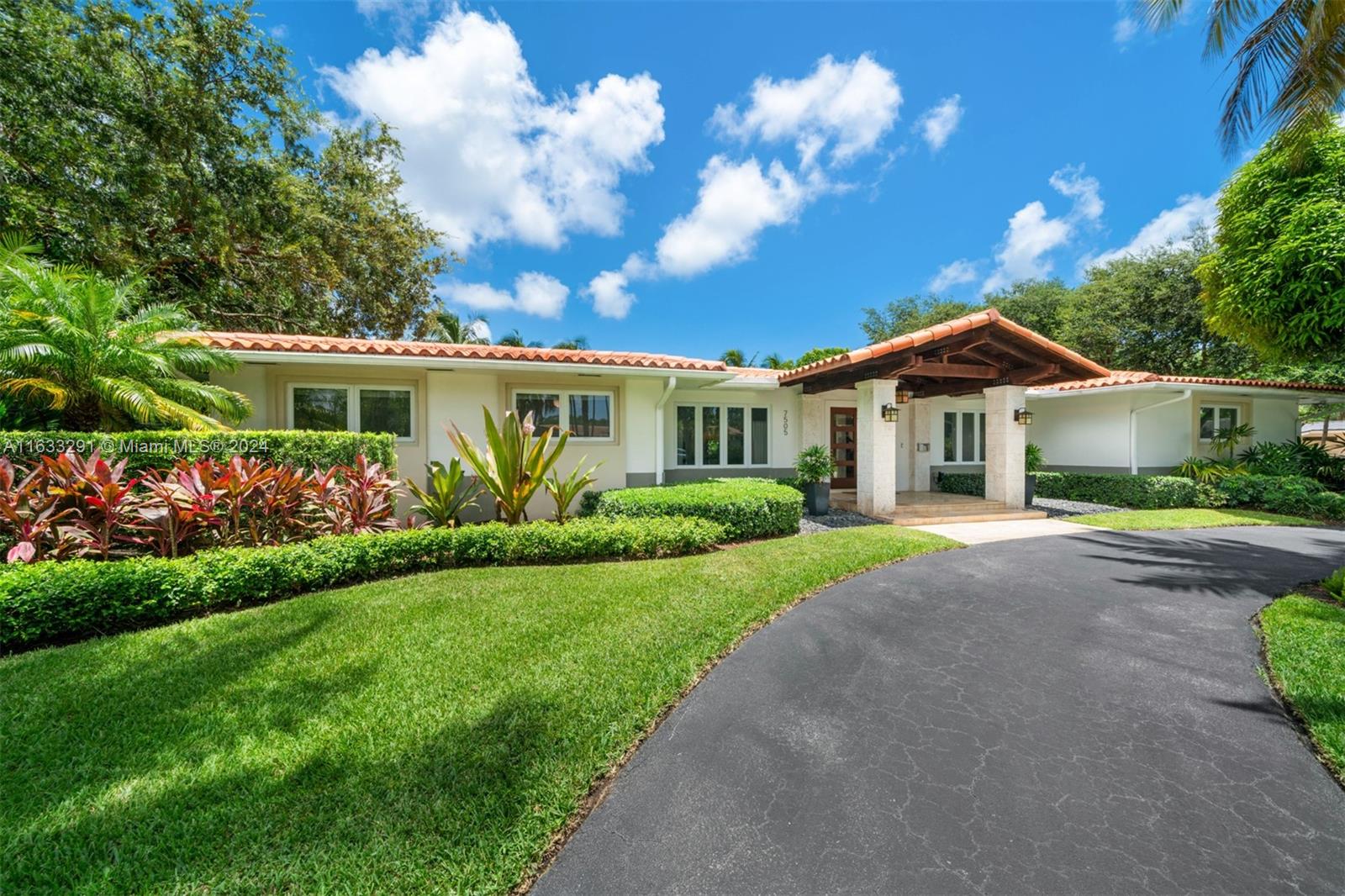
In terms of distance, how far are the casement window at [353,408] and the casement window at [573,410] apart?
2.23 metres

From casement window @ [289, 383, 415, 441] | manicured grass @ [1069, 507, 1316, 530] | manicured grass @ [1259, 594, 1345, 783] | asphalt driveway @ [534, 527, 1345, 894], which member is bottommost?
asphalt driveway @ [534, 527, 1345, 894]

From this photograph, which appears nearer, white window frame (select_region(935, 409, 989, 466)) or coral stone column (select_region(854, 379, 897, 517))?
coral stone column (select_region(854, 379, 897, 517))

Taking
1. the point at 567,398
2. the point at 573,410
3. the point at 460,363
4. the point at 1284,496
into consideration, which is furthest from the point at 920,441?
the point at 460,363

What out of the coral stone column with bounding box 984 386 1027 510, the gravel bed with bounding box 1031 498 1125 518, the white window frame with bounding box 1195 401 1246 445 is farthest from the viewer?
the white window frame with bounding box 1195 401 1246 445

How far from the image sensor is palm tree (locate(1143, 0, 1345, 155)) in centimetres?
632

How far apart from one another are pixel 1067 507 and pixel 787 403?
780cm

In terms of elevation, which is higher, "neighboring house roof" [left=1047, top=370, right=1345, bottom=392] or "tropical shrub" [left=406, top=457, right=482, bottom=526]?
"neighboring house roof" [left=1047, top=370, right=1345, bottom=392]

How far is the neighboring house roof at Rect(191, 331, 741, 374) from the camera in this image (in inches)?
320

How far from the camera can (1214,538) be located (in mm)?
8547

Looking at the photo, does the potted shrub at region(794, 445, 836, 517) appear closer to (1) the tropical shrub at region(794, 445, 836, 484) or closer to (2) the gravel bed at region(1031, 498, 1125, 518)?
(1) the tropical shrub at region(794, 445, 836, 484)

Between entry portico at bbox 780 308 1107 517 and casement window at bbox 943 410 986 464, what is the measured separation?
8.23 feet

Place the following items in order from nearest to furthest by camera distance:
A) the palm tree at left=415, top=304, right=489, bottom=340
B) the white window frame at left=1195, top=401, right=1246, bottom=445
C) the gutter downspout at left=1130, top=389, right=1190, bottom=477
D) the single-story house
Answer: the single-story house < the gutter downspout at left=1130, top=389, right=1190, bottom=477 < the white window frame at left=1195, top=401, right=1246, bottom=445 < the palm tree at left=415, top=304, right=489, bottom=340

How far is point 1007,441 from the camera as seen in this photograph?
1140 centimetres

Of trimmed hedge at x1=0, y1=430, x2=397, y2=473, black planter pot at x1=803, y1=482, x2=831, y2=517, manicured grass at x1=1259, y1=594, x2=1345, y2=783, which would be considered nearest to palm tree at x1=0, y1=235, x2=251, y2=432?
trimmed hedge at x1=0, y1=430, x2=397, y2=473
